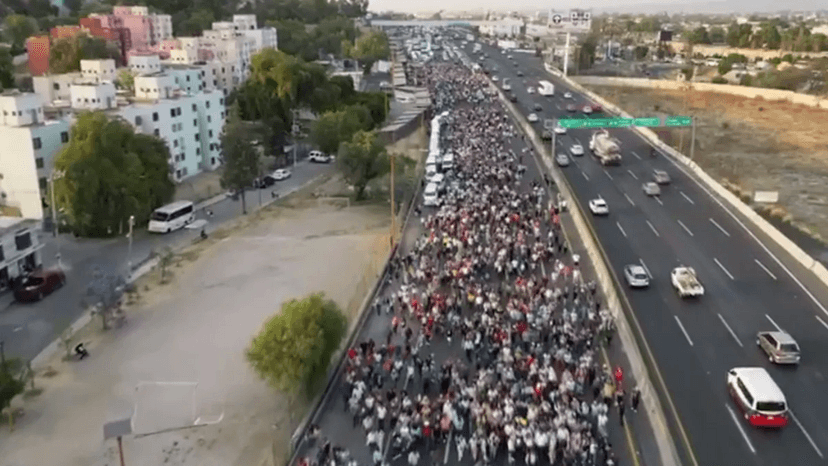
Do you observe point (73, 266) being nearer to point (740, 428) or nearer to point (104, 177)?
point (104, 177)

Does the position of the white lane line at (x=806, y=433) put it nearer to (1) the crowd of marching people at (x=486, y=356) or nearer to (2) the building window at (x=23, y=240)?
(1) the crowd of marching people at (x=486, y=356)

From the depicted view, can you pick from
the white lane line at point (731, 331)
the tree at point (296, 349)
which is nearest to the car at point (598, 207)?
the white lane line at point (731, 331)

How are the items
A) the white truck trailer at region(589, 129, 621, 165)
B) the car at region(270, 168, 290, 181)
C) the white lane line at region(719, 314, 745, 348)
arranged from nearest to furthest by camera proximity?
Answer: 1. the white lane line at region(719, 314, 745, 348)
2. the white truck trailer at region(589, 129, 621, 165)
3. the car at region(270, 168, 290, 181)

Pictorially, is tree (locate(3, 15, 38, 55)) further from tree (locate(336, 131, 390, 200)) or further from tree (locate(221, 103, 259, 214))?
tree (locate(336, 131, 390, 200))

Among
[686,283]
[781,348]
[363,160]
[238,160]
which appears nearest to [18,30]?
[238,160]

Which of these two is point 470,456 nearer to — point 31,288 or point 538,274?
point 538,274

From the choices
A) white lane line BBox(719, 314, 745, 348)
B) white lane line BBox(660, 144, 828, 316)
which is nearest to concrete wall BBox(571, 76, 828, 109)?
white lane line BBox(660, 144, 828, 316)

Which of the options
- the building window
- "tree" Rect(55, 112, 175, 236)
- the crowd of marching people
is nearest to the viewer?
the crowd of marching people

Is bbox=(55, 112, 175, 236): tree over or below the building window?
over
